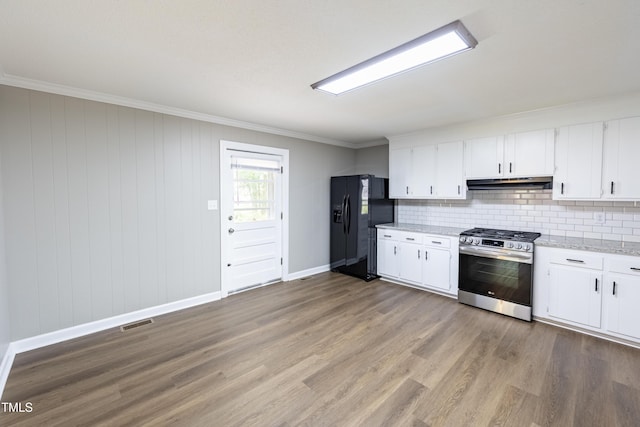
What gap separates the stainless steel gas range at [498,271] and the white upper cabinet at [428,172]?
2.72ft

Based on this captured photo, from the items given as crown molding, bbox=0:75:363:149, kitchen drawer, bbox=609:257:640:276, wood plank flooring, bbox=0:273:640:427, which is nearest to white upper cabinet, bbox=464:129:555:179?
kitchen drawer, bbox=609:257:640:276

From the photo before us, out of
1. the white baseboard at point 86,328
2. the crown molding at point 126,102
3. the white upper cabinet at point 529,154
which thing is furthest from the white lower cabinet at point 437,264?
the white baseboard at point 86,328

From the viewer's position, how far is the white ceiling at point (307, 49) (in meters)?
1.60

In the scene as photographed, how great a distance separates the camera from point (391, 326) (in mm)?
3191

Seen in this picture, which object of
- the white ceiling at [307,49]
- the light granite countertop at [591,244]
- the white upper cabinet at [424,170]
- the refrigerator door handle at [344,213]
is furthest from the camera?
the refrigerator door handle at [344,213]

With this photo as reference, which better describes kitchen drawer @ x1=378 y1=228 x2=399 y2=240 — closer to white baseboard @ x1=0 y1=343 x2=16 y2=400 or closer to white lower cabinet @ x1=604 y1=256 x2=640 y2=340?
white lower cabinet @ x1=604 y1=256 x2=640 y2=340

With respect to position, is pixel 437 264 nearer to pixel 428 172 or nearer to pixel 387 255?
pixel 387 255

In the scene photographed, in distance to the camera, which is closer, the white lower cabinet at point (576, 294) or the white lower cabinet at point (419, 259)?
the white lower cabinet at point (576, 294)

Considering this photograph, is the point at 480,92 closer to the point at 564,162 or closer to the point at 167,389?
the point at 564,162

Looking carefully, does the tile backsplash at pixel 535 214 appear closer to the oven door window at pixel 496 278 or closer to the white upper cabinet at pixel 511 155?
the white upper cabinet at pixel 511 155

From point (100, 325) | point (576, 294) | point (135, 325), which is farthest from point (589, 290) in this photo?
point (100, 325)

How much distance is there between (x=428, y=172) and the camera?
4.54 metres

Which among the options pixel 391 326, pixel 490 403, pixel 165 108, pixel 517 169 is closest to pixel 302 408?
pixel 490 403

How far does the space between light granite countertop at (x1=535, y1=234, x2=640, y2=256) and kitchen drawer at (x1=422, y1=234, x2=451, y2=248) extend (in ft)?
3.39
